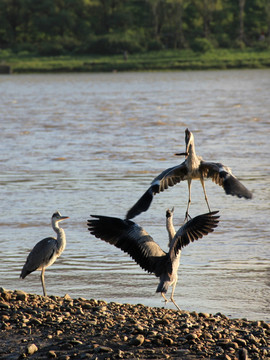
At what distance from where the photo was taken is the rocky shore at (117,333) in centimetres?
616

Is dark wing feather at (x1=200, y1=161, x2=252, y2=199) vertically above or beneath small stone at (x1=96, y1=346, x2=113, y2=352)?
above

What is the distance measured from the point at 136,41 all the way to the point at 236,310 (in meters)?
74.3

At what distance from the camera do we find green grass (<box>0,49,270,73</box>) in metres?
71.1

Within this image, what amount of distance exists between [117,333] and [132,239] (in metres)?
1.31

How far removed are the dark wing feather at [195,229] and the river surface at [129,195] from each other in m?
0.80

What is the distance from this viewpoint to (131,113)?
29.9m

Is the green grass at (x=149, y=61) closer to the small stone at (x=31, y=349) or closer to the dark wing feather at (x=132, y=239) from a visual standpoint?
the dark wing feather at (x=132, y=239)

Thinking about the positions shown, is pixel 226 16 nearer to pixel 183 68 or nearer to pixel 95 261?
pixel 183 68

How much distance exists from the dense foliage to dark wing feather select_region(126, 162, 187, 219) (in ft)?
242

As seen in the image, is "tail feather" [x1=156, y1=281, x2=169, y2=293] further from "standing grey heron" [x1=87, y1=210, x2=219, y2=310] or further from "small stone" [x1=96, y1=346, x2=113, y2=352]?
"small stone" [x1=96, y1=346, x2=113, y2=352]

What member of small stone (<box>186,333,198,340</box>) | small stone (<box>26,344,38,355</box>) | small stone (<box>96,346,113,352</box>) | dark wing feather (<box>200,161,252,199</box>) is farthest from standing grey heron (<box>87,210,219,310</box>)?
small stone (<box>26,344,38,355</box>)

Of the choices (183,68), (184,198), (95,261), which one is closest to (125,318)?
(95,261)

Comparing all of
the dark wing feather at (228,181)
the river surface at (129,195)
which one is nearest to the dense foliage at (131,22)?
the river surface at (129,195)

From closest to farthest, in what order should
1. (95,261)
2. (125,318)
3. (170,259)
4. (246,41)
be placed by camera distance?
1. (125,318)
2. (170,259)
3. (95,261)
4. (246,41)
